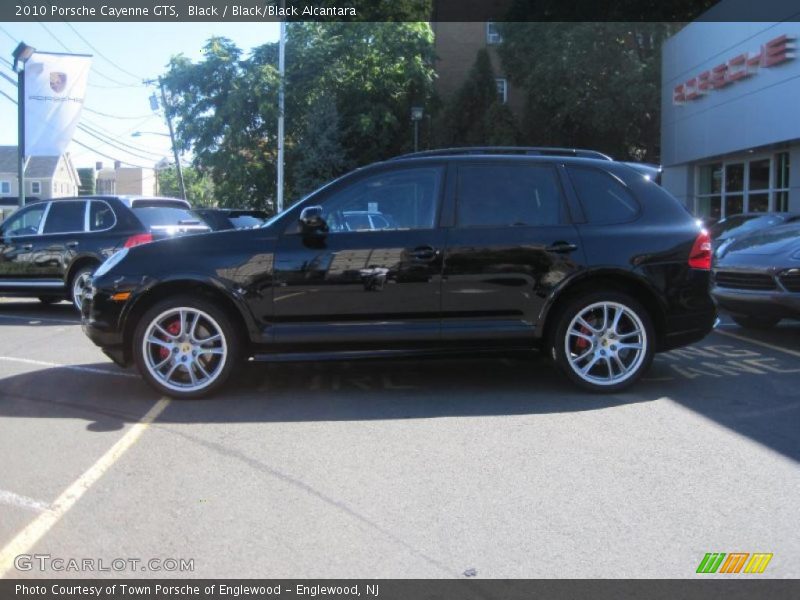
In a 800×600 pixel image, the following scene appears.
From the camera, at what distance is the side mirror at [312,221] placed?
18.6 ft

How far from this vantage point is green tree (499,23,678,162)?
90.9 feet

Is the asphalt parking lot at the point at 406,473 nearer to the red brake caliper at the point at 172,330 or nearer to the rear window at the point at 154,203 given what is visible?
the red brake caliper at the point at 172,330

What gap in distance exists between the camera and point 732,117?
70.3 feet

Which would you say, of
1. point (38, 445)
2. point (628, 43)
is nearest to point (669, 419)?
point (38, 445)

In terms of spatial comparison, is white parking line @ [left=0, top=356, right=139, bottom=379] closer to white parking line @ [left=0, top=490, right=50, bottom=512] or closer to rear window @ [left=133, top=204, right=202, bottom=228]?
white parking line @ [left=0, top=490, right=50, bottom=512]

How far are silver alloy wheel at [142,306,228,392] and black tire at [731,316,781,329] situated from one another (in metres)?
6.41

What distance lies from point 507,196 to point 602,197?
770 millimetres

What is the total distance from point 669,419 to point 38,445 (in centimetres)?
422

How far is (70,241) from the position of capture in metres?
11.4

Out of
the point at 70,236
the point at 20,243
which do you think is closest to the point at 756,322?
the point at 70,236

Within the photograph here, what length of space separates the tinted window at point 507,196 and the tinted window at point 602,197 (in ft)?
0.66

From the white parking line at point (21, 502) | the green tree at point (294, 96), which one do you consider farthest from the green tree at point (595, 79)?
the white parking line at point (21, 502)

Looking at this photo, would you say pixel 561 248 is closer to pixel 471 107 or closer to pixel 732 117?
pixel 732 117
